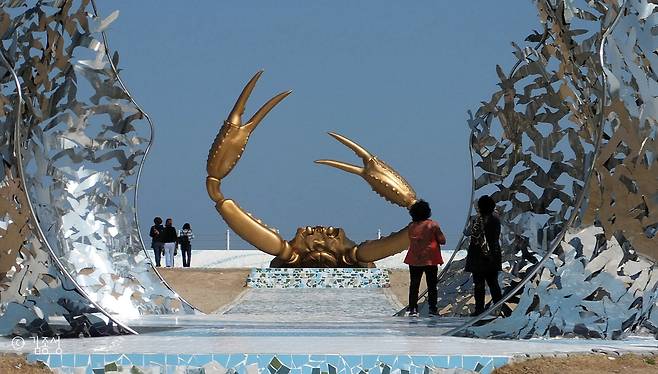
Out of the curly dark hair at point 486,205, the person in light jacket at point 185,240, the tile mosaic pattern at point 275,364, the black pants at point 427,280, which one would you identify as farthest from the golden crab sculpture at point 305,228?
the tile mosaic pattern at point 275,364

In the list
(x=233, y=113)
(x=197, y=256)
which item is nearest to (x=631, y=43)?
(x=233, y=113)

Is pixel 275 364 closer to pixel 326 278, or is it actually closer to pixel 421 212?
pixel 421 212

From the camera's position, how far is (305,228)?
1953cm

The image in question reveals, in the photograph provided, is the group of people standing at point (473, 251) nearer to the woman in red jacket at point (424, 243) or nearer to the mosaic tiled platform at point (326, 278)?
the woman in red jacket at point (424, 243)

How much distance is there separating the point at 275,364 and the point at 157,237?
1558 centimetres

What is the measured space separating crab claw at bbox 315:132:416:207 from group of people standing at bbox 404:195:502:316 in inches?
268

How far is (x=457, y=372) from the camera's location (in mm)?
7117

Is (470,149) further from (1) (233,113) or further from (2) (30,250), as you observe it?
(1) (233,113)

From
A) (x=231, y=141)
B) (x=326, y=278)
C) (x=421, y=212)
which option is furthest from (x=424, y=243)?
(x=326, y=278)

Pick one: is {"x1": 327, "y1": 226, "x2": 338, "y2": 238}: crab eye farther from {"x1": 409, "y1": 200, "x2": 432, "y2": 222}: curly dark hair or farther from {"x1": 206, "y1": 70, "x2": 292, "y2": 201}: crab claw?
{"x1": 409, "y1": 200, "x2": 432, "y2": 222}: curly dark hair

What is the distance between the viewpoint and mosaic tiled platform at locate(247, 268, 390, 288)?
761 inches

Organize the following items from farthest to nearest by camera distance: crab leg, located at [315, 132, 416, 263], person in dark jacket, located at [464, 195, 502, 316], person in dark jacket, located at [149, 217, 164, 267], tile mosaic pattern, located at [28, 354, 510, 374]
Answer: person in dark jacket, located at [149, 217, 164, 267] < crab leg, located at [315, 132, 416, 263] < person in dark jacket, located at [464, 195, 502, 316] < tile mosaic pattern, located at [28, 354, 510, 374]

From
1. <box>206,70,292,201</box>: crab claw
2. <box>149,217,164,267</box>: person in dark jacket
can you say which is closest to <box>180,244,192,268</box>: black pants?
<box>149,217,164,267</box>: person in dark jacket

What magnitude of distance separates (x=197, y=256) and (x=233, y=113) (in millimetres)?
10753
